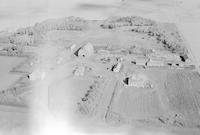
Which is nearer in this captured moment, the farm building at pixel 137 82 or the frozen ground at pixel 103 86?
the frozen ground at pixel 103 86

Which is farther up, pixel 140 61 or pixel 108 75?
pixel 140 61

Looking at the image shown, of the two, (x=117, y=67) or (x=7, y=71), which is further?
(x=7, y=71)

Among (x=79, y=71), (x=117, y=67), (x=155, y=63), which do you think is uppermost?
(x=155, y=63)

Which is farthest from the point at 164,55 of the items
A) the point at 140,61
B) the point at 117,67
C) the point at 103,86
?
the point at 103,86

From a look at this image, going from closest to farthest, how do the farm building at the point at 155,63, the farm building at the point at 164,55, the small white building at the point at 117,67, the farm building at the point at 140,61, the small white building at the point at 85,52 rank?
the small white building at the point at 117,67 → the farm building at the point at 155,63 → the farm building at the point at 140,61 → the farm building at the point at 164,55 → the small white building at the point at 85,52

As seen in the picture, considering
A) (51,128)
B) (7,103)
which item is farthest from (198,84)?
(7,103)

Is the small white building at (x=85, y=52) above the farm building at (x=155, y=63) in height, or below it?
above

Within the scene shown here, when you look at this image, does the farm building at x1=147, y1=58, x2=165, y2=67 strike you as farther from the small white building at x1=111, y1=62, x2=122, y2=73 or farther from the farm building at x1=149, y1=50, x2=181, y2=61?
the small white building at x1=111, y1=62, x2=122, y2=73

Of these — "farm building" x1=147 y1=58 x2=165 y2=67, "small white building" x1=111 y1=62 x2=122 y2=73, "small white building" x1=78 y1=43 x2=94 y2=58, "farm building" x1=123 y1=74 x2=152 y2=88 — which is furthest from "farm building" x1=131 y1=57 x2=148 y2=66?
"small white building" x1=78 y1=43 x2=94 y2=58

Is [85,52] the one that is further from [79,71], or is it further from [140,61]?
[140,61]

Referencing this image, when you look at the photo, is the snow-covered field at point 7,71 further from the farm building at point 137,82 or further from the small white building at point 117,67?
the farm building at point 137,82

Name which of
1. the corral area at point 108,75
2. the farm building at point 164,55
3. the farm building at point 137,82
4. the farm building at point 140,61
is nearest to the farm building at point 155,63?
the corral area at point 108,75

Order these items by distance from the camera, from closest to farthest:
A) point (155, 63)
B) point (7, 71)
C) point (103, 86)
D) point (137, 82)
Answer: point (103, 86) < point (137, 82) < point (7, 71) < point (155, 63)
